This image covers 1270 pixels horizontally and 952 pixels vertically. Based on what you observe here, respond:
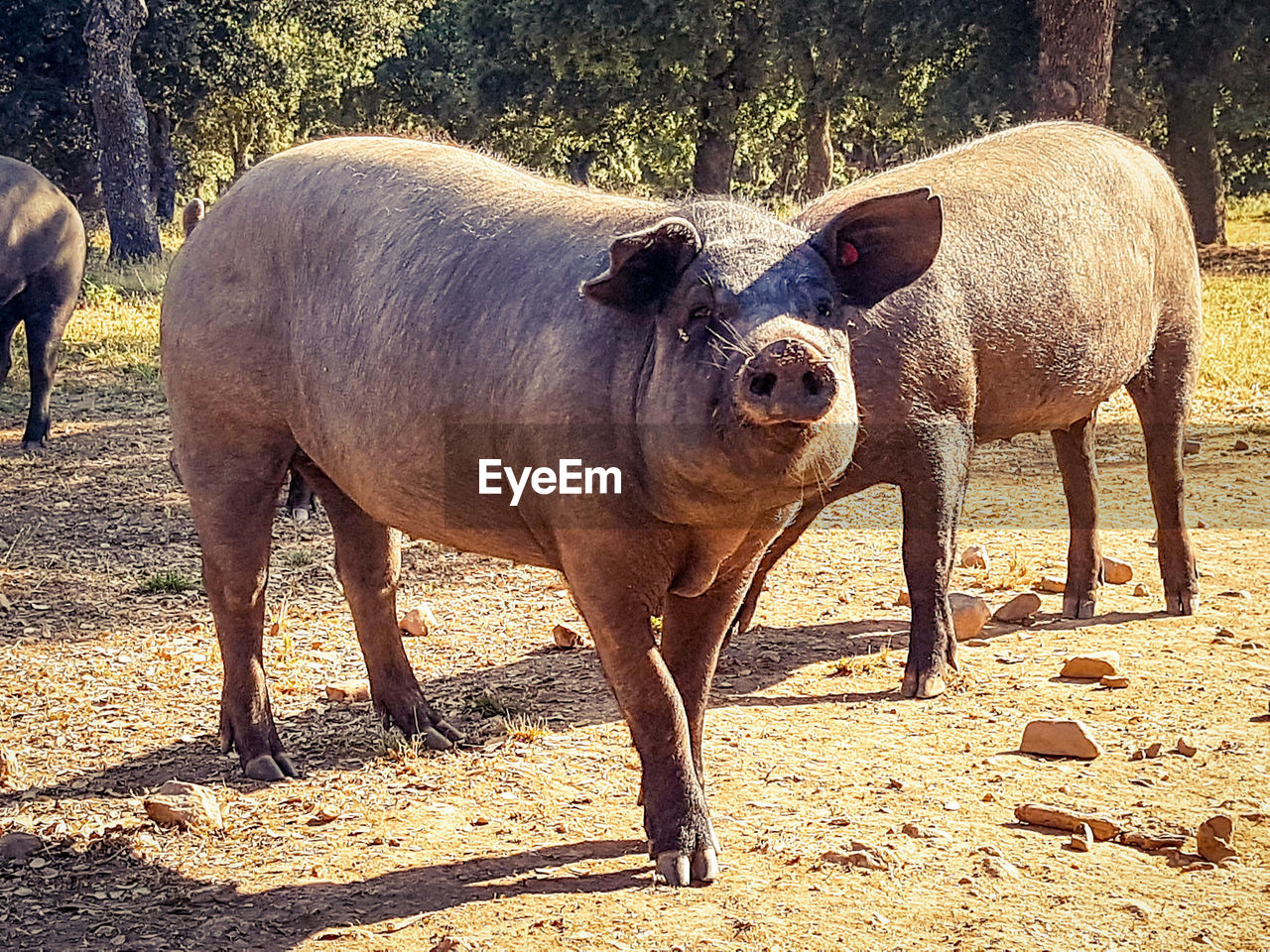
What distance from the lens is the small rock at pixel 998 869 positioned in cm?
359

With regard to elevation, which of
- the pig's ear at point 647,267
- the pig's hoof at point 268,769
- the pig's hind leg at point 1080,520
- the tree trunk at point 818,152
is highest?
the tree trunk at point 818,152

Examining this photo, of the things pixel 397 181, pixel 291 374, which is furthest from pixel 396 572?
pixel 397 181

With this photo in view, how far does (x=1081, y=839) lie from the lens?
3.80m

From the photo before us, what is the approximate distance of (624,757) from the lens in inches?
181

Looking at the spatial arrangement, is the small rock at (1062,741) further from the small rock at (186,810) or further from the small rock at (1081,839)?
the small rock at (186,810)

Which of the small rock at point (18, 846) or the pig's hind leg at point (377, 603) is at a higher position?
the pig's hind leg at point (377, 603)

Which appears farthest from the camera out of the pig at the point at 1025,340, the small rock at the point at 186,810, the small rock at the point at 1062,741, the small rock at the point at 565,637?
the small rock at the point at 565,637

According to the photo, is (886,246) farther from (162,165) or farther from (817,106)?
(162,165)

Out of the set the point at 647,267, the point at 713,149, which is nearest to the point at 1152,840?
the point at 647,267

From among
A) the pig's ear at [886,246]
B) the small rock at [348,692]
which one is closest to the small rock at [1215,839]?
the pig's ear at [886,246]

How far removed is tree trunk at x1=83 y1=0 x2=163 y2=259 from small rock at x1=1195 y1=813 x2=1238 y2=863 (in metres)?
18.8

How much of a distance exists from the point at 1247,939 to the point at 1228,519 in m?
4.75

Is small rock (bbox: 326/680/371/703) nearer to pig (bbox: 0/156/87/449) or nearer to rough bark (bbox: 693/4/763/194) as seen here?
pig (bbox: 0/156/87/449)

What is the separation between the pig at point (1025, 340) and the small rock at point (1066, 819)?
3.95 feet
